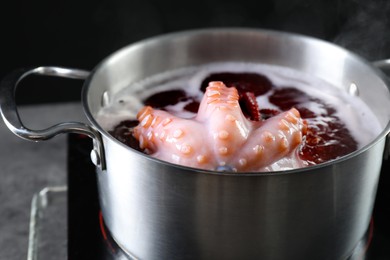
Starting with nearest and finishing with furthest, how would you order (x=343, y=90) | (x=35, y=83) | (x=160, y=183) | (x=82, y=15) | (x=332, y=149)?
(x=160, y=183) → (x=332, y=149) → (x=343, y=90) → (x=82, y=15) → (x=35, y=83)

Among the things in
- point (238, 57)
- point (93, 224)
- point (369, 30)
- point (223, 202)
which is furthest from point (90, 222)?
point (369, 30)

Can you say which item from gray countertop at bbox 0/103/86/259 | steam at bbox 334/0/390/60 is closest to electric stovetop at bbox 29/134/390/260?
gray countertop at bbox 0/103/86/259

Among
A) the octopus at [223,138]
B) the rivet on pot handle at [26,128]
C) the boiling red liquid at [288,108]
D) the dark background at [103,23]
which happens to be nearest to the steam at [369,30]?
the dark background at [103,23]

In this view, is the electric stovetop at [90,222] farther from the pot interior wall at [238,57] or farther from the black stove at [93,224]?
the pot interior wall at [238,57]

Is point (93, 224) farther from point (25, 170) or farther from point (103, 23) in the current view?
point (103, 23)

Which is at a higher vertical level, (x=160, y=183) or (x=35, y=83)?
(x=160, y=183)

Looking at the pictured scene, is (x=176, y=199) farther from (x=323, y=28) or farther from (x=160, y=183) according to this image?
(x=323, y=28)

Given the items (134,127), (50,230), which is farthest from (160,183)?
(50,230)
